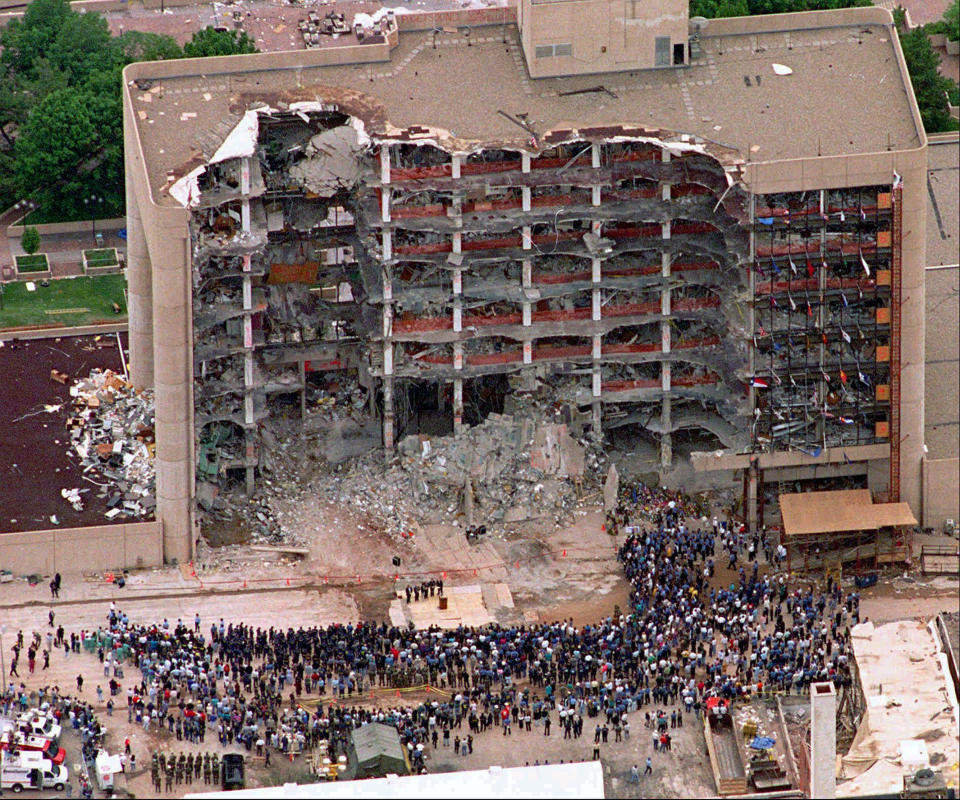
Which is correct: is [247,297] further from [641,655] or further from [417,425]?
[641,655]

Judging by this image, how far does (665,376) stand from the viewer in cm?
18550

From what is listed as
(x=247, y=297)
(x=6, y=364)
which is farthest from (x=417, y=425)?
(x=6, y=364)

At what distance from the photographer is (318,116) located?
593 ft

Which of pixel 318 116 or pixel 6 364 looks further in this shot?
pixel 6 364

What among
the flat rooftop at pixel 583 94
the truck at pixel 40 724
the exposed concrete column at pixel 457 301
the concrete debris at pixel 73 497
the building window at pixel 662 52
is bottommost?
the truck at pixel 40 724

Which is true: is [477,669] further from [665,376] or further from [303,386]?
[665,376]

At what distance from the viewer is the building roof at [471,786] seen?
153500mm

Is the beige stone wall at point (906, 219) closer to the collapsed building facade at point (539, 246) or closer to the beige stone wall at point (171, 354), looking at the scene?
the collapsed building facade at point (539, 246)

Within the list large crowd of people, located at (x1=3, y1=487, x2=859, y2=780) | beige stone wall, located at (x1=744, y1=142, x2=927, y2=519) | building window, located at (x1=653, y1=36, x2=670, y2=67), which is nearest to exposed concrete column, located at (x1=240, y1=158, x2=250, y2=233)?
large crowd of people, located at (x1=3, y1=487, x2=859, y2=780)

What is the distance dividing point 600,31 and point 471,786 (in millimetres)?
48615

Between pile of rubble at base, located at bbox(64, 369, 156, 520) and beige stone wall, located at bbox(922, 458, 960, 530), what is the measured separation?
143ft

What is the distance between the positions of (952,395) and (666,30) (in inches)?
1056

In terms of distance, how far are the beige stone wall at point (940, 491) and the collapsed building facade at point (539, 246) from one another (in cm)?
132

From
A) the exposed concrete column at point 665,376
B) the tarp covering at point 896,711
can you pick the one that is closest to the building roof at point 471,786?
the tarp covering at point 896,711
